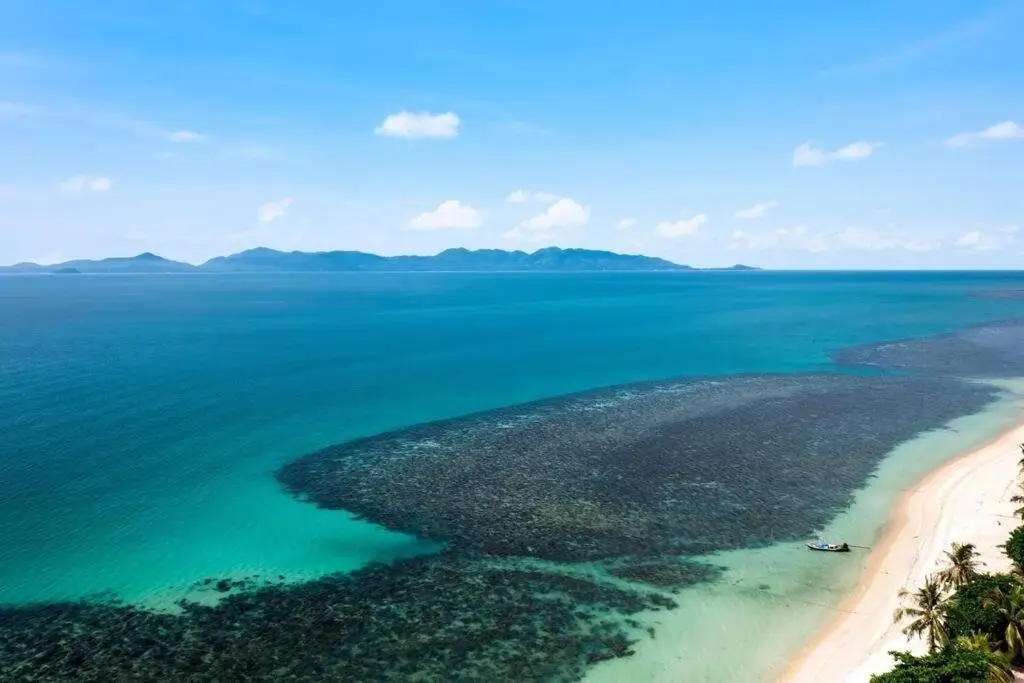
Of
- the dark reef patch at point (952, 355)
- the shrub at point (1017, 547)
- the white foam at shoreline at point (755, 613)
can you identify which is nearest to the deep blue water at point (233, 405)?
the dark reef patch at point (952, 355)

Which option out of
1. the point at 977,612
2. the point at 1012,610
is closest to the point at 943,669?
the point at 977,612

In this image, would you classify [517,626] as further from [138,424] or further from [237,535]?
[138,424]

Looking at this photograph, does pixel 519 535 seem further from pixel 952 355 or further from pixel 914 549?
pixel 952 355

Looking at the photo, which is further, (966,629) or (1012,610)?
(966,629)

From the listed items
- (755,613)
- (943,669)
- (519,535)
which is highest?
(943,669)

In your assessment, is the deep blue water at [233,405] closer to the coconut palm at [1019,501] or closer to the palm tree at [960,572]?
the palm tree at [960,572]

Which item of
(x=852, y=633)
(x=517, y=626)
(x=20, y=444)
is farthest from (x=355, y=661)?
(x=20, y=444)
